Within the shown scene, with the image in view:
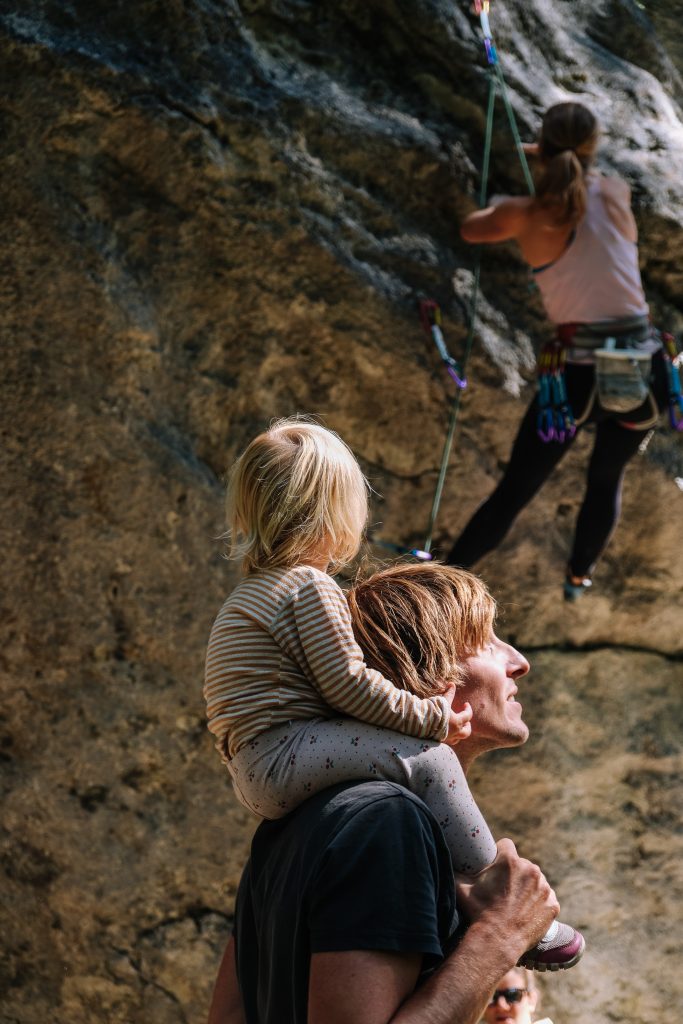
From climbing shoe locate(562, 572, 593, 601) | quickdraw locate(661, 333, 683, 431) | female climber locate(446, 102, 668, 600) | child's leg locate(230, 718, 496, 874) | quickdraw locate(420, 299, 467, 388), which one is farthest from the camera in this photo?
climbing shoe locate(562, 572, 593, 601)

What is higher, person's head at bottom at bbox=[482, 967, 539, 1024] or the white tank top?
the white tank top

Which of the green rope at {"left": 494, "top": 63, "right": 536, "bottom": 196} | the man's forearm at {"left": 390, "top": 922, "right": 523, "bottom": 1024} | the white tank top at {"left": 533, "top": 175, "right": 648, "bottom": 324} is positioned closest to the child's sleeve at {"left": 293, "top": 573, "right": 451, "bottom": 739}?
the man's forearm at {"left": 390, "top": 922, "right": 523, "bottom": 1024}

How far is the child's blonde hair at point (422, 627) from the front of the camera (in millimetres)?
1822

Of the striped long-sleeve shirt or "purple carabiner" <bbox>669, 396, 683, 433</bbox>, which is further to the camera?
"purple carabiner" <bbox>669, 396, 683, 433</bbox>

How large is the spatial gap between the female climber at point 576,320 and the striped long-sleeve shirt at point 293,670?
205 cm

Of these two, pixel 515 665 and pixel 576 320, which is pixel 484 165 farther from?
pixel 515 665

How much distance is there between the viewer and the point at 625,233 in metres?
3.82

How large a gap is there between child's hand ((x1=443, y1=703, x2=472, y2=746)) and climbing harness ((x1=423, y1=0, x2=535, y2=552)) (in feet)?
6.95

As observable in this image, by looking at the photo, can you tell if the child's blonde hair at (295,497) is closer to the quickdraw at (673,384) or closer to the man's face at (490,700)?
the man's face at (490,700)

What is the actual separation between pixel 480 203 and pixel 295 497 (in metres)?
2.69

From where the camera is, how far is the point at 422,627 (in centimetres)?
182

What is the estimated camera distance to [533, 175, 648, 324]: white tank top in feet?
12.4

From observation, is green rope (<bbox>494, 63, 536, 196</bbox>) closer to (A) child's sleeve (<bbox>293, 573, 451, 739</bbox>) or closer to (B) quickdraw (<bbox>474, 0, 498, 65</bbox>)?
(B) quickdraw (<bbox>474, 0, 498, 65</bbox>)

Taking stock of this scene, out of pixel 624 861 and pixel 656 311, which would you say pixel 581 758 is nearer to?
pixel 624 861
